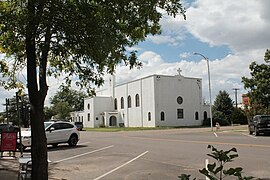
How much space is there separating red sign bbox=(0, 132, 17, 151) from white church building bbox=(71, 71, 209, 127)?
51126 millimetres

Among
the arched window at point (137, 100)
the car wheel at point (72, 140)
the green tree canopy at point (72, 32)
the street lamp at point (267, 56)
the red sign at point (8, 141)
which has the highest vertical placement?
the street lamp at point (267, 56)

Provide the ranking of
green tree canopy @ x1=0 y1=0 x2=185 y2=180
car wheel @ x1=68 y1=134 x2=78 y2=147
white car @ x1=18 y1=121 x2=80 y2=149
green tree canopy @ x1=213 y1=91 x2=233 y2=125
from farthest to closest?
1. green tree canopy @ x1=213 y1=91 x2=233 y2=125
2. car wheel @ x1=68 y1=134 x2=78 y2=147
3. white car @ x1=18 y1=121 x2=80 y2=149
4. green tree canopy @ x1=0 y1=0 x2=185 y2=180

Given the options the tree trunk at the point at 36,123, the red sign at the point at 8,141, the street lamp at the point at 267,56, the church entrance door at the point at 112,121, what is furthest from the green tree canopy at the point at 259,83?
the church entrance door at the point at 112,121

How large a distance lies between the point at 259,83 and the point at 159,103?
104 feet

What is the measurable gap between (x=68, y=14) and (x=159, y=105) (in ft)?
206

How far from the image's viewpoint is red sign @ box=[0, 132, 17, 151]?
17516mm

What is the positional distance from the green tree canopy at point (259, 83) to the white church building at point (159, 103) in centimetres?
2933

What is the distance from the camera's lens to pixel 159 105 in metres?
69.4

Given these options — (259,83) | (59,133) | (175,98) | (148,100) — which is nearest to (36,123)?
(59,133)

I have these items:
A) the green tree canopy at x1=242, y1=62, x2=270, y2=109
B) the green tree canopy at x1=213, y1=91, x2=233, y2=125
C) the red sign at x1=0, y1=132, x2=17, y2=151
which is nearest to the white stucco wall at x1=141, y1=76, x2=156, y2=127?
the green tree canopy at x1=213, y1=91, x2=233, y2=125

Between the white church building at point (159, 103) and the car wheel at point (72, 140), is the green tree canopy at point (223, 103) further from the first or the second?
the car wheel at point (72, 140)

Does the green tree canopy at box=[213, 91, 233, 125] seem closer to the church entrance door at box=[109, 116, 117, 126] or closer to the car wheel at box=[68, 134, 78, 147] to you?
the church entrance door at box=[109, 116, 117, 126]

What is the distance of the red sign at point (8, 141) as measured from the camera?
17.5 metres

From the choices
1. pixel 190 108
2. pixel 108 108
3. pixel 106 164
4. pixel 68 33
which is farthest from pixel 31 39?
pixel 108 108
